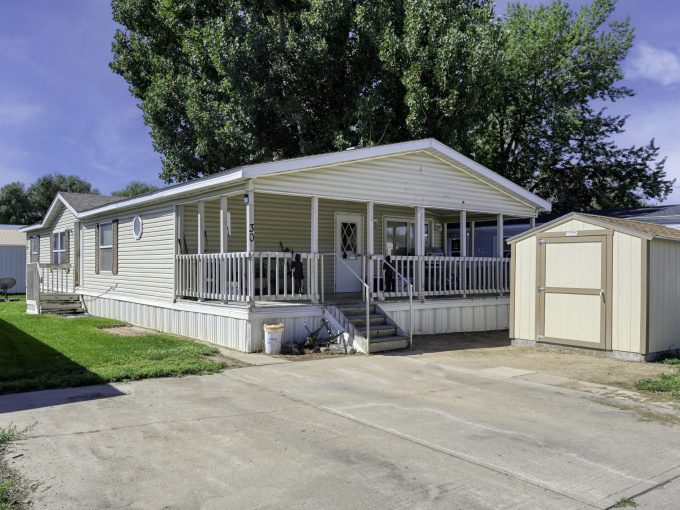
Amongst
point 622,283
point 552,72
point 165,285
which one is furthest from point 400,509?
point 552,72

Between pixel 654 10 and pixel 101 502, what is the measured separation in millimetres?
22101

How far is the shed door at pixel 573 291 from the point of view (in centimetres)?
983

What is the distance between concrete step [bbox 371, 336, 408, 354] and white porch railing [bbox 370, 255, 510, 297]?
4.99 ft

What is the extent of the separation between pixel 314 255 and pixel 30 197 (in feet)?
141

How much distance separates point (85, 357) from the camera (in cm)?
887

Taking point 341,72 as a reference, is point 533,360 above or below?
below

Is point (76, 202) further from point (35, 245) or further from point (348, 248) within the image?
point (348, 248)

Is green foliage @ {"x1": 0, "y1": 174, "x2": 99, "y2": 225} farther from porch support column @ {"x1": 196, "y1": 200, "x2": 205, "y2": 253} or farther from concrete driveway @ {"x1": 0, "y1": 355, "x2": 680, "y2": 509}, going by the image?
concrete driveway @ {"x1": 0, "y1": 355, "x2": 680, "y2": 509}

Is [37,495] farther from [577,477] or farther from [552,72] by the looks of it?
[552,72]

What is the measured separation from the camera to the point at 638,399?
22.5 feet

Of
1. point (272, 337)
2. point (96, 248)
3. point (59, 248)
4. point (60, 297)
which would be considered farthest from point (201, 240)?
point (59, 248)

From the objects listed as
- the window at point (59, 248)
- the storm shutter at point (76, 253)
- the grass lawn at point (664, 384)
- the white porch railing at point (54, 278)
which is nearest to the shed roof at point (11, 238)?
the white porch railing at point (54, 278)

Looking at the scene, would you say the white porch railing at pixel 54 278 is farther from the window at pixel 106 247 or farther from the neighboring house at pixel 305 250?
the window at pixel 106 247

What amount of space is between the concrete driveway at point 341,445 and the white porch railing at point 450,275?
4840 millimetres
